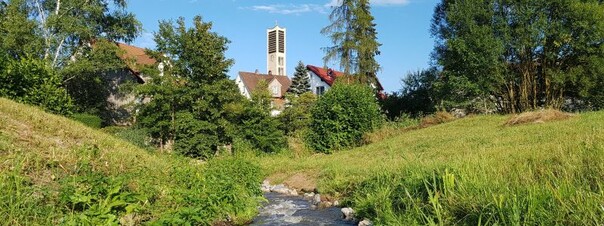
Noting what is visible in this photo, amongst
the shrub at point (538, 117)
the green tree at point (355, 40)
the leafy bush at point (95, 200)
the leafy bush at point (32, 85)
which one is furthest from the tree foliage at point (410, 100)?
the leafy bush at point (95, 200)

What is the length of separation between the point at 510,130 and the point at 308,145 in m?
8.36

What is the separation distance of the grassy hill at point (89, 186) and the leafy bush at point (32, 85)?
9.23 meters

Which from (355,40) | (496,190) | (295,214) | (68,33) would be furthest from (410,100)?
(496,190)

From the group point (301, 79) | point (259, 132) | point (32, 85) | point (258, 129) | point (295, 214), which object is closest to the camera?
point (295, 214)

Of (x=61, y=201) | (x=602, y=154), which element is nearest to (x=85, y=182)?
(x=61, y=201)

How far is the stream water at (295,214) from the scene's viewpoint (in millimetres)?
7480

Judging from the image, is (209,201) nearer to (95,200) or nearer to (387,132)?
(95,200)

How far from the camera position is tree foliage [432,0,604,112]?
21.4 metres

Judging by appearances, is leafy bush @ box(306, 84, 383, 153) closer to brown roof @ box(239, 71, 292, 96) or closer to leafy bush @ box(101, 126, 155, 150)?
leafy bush @ box(101, 126, 155, 150)

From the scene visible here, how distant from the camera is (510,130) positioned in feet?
46.3

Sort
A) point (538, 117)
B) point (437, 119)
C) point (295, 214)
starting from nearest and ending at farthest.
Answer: point (295, 214) < point (538, 117) < point (437, 119)

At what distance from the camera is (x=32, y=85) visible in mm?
17531

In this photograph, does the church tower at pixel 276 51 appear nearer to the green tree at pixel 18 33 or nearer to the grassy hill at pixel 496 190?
the green tree at pixel 18 33

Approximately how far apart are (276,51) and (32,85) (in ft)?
247
